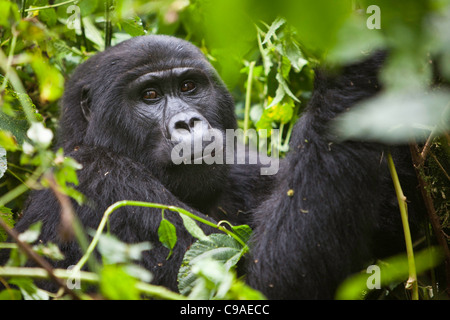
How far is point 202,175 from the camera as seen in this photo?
3.27 meters

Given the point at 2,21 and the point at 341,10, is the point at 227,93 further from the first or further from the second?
the point at 341,10

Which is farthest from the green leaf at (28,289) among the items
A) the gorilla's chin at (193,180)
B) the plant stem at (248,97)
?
the plant stem at (248,97)

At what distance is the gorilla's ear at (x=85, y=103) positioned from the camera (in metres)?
3.65

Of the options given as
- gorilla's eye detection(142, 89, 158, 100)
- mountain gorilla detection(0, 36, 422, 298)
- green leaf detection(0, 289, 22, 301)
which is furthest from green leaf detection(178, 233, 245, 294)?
gorilla's eye detection(142, 89, 158, 100)

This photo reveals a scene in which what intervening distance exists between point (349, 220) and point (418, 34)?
1572 millimetres

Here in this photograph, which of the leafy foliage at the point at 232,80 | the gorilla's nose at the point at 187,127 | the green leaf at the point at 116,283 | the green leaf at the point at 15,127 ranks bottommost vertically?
the green leaf at the point at 116,283

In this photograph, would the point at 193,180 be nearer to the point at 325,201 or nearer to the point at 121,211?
the point at 121,211

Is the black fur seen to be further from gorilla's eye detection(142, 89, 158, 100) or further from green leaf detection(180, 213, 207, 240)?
gorilla's eye detection(142, 89, 158, 100)

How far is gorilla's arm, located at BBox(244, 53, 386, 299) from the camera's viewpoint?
7.49 ft

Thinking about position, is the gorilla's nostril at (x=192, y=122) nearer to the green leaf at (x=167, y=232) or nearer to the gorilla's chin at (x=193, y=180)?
the gorilla's chin at (x=193, y=180)

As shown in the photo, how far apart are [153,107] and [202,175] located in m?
0.65

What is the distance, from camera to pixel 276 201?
8.48 feet

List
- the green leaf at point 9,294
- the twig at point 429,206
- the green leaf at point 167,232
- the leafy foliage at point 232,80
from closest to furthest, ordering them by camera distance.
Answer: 1. the leafy foliage at point 232,80
2. the green leaf at point 9,294
3. the green leaf at point 167,232
4. the twig at point 429,206
